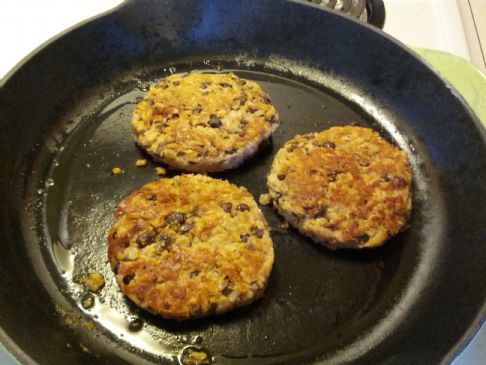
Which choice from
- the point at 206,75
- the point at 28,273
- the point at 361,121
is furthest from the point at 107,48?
the point at 361,121

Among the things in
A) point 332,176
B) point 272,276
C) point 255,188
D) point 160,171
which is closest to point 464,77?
point 332,176

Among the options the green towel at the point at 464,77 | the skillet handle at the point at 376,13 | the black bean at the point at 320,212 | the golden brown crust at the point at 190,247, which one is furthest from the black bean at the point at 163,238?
the skillet handle at the point at 376,13

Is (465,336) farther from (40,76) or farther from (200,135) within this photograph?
(40,76)

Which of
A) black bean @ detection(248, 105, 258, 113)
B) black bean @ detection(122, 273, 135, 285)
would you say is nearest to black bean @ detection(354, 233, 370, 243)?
black bean @ detection(248, 105, 258, 113)

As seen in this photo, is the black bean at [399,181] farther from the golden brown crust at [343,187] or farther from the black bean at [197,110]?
the black bean at [197,110]

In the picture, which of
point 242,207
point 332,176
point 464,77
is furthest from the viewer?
point 464,77

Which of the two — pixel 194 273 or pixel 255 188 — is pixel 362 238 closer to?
pixel 255 188
